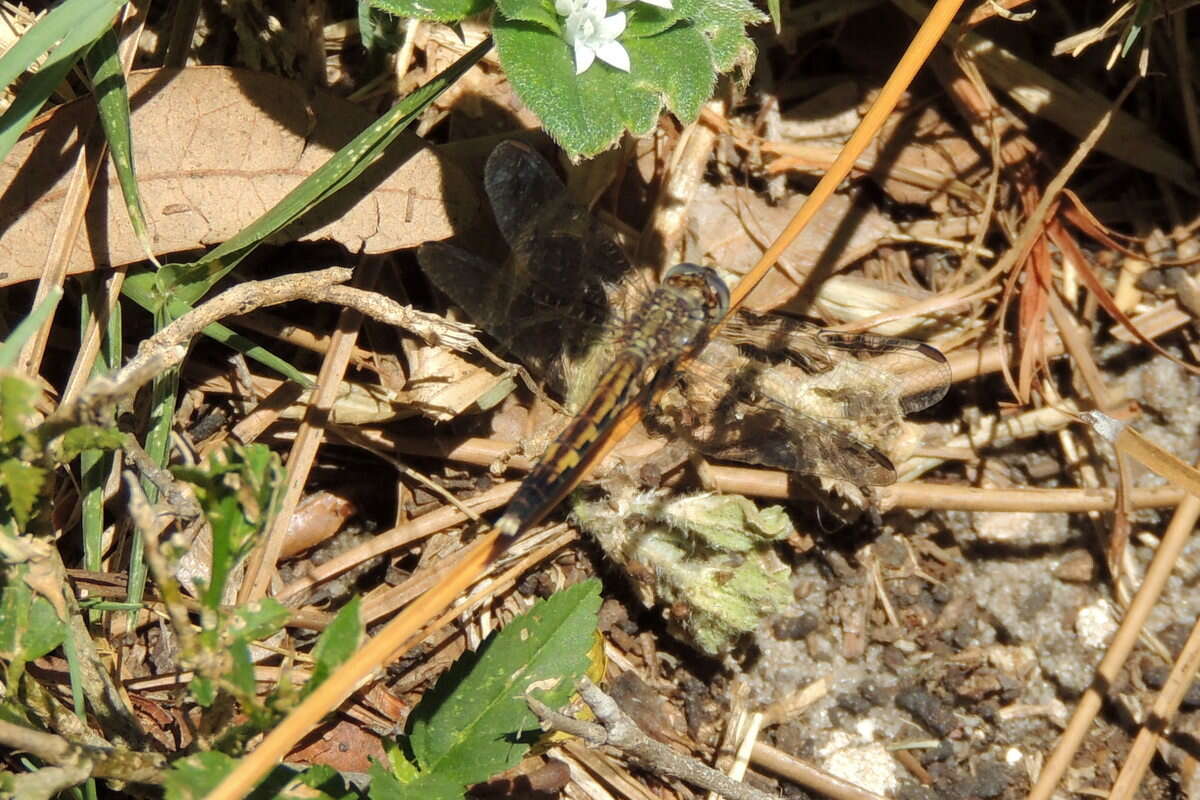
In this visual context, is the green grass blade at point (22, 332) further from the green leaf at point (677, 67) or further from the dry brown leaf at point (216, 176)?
the green leaf at point (677, 67)

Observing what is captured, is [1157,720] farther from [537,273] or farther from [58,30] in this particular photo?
[58,30]

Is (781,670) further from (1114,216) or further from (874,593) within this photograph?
(1114,216)

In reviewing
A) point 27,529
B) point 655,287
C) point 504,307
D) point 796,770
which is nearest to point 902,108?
point 655,287

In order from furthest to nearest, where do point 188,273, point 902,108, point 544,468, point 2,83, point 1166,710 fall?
point 902,108 → point 1166,710 → point 188,273 → point 544,468 → point 2,83

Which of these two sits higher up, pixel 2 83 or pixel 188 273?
pixel 2 83

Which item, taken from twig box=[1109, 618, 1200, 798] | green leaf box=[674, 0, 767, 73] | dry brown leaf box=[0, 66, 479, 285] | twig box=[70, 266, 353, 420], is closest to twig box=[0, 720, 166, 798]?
twig box=[70, 266, 353, 420]

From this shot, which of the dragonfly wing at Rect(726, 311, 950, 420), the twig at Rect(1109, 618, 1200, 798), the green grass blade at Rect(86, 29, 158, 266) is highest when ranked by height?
the green grass blade at Rect(86, 29, 158, 266)

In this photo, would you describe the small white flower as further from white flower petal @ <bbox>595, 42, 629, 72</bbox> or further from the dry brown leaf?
the dry brown leaf
